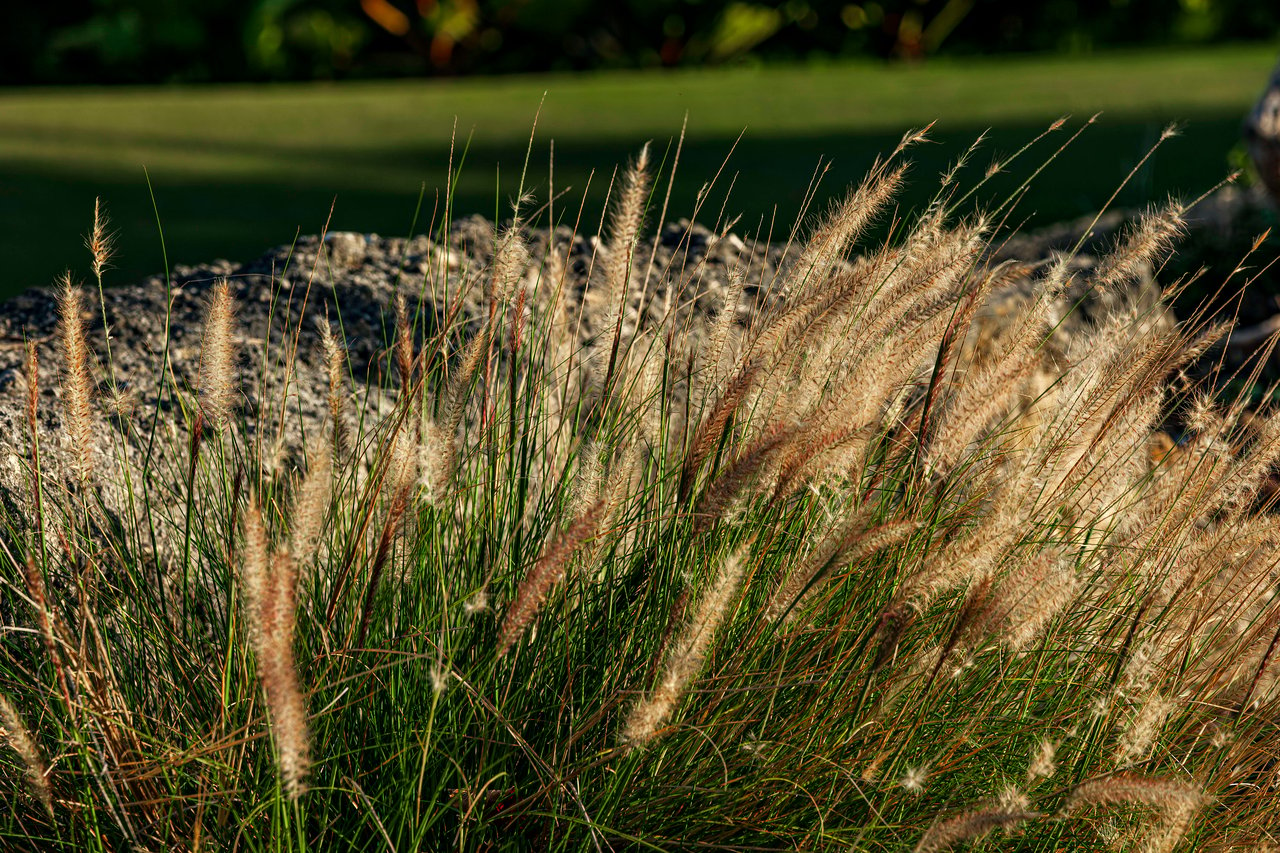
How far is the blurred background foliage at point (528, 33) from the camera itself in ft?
34.0

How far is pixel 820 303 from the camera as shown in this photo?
5.62 feet

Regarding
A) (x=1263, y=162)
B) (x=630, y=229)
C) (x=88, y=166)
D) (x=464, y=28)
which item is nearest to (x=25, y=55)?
(x=464, y=28)

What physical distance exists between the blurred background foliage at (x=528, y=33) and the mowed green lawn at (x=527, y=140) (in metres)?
0.70

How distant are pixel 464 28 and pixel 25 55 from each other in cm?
360

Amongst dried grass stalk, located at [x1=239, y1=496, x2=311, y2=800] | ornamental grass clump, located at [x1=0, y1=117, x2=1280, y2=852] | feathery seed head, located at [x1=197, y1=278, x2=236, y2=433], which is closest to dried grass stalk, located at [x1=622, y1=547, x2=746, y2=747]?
ornamental grass clump, located at [x1=0, y1=117, x2=1280, y2=852]

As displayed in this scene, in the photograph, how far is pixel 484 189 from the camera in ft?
22.0

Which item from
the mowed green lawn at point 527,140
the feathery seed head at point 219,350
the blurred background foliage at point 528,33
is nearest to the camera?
the feathery seed head at point 219,350

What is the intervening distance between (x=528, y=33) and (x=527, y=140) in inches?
144

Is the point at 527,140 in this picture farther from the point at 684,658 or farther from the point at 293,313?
the point at 684,658

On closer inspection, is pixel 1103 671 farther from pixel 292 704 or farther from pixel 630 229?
pixel 292 704

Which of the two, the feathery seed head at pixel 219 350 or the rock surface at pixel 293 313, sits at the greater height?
the feathery seed head at pixel 219 350

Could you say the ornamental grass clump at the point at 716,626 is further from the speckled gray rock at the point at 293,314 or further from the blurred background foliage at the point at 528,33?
the blurred background foliage at the point at 528,33

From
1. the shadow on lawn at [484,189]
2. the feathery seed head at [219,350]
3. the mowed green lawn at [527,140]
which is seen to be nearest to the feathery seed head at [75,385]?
the feathery seed head at [219,350]

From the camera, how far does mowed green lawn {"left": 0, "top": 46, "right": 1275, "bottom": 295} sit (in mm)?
5922
